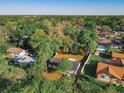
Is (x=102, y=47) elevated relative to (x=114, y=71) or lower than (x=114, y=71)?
lower

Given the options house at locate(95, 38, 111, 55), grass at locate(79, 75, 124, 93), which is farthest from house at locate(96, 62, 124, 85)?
house at locate(95, 38, 111, 55)

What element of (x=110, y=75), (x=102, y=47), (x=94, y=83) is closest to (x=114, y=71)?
(x=110, y=75)

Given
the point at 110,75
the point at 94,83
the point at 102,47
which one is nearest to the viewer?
the point at 94,83

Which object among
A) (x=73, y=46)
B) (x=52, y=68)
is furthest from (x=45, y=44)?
(x=73, y=46)

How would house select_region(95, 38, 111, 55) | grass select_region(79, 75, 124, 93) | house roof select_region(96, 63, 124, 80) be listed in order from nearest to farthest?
grass select_region(79, 75, 124, 93) < house roof select_region(96, 63, 124, 80) < house select_region(95, 38, 111, 55)

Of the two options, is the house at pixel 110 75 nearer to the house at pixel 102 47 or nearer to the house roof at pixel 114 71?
the house roof at pixel 114 71

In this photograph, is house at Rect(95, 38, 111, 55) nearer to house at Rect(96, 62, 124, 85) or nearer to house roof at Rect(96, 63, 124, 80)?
house roof at Rect(96, 63, 124, 80)

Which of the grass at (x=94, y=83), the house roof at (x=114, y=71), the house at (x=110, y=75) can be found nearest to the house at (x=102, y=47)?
the house roof at (x=114, y=71)

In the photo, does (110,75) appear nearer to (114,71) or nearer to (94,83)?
(114,71)

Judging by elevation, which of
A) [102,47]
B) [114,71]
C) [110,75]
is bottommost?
[102,47]

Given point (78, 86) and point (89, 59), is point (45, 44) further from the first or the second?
point (78, 86)

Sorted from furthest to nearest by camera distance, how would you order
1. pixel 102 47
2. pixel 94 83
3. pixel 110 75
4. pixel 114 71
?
pixel 102 47, pixel 114 71, pixel 110 75, pixel 94 83
